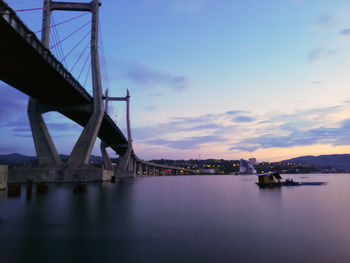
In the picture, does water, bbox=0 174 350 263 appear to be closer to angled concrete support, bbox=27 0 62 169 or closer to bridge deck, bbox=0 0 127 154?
bridge deck, bbox=0 0 127 154

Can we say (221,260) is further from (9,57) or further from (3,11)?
(9,57)

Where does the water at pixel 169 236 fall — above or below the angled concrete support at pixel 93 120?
below

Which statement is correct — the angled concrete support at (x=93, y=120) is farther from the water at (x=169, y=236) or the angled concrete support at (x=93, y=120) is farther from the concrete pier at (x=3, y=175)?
the water at (x=169, y=236)

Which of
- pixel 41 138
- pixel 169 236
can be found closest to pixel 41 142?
pixel 41 138

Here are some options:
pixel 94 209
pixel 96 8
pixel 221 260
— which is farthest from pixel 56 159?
pixel 221 260

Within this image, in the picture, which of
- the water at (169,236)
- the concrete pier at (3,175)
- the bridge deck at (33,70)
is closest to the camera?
the water at (169,236)

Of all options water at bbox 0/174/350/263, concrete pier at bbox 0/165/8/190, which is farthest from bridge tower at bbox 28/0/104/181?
water at bbox 0/174/350/263

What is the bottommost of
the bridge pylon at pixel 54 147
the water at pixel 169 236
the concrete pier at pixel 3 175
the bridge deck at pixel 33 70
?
the water at pixel 169 236

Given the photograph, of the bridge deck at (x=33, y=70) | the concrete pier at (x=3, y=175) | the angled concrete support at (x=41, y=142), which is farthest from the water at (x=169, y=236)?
the angled concrete support at (x=41, y=142)
